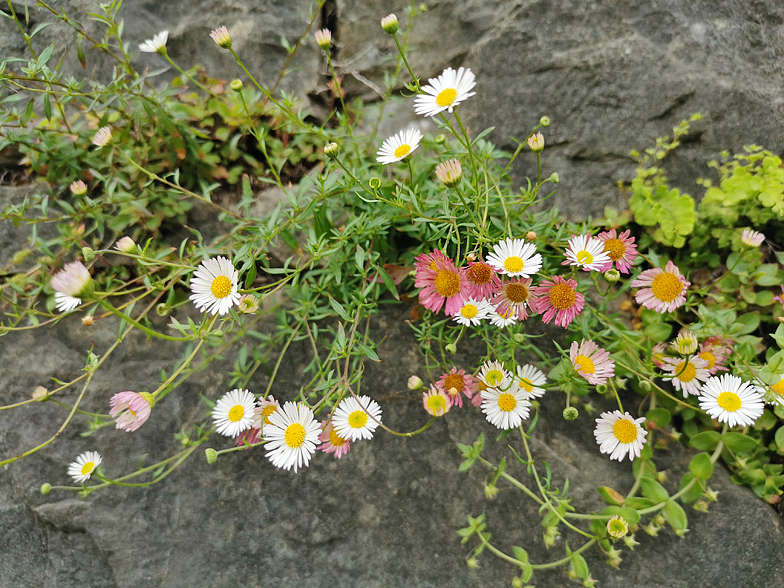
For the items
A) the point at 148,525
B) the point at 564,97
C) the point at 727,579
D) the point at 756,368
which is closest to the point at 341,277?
the point at 148,525

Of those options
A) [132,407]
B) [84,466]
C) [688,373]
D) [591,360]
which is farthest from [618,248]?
[84,466]

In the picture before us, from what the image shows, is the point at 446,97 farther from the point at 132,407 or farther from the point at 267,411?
the point at 132,407

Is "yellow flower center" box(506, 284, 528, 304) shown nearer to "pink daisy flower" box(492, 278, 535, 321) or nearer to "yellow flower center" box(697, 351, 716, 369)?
→ "pink daisy flower" box(492, 278, 535, 321)

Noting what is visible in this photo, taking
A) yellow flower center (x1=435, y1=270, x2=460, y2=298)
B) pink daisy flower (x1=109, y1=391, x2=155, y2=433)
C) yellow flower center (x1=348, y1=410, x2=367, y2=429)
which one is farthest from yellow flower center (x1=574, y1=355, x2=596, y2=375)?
pink daisy flower (x1=109, y1=391, x2=155, y2=433)

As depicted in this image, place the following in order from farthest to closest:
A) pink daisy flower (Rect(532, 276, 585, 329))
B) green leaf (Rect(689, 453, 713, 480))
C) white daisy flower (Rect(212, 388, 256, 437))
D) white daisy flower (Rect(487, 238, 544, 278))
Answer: green leaf (Rect(689, 453, 713, 480)), white daisy flower (Rect(212, 388, 256, 437)), pink daisy flower (Rect(532, 276, 585, 329)), white daisy flower (Rect(487, 238, 544, 278))

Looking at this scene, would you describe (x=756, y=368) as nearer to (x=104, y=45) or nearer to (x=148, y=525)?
(x=148, y=525)
